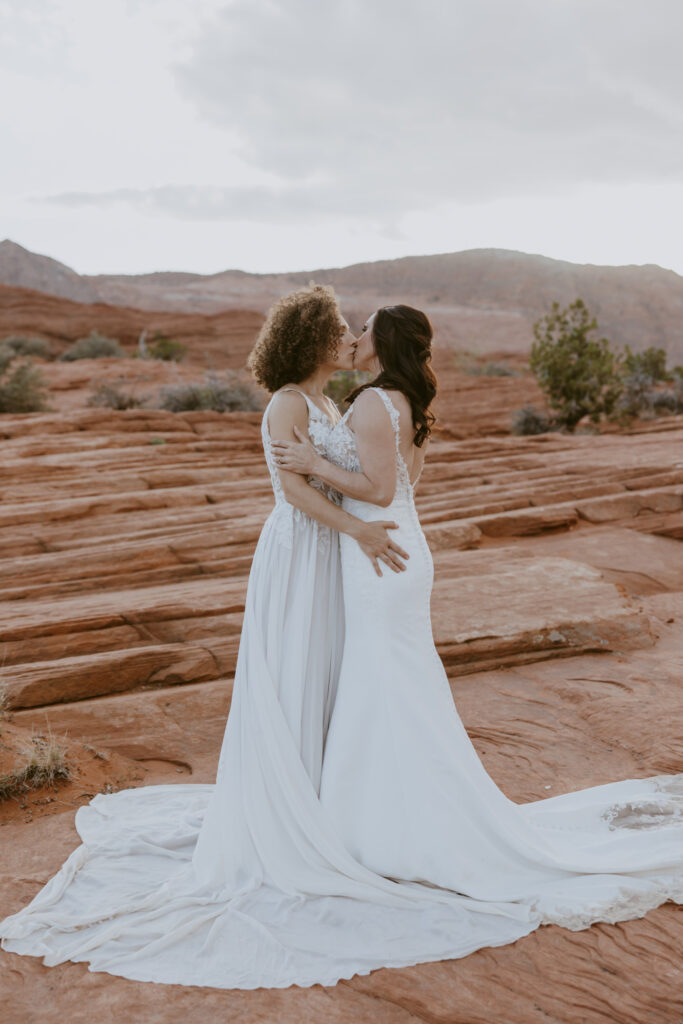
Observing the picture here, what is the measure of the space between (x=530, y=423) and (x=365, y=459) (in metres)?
15.5

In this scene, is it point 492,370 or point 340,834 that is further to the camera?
point 492,370

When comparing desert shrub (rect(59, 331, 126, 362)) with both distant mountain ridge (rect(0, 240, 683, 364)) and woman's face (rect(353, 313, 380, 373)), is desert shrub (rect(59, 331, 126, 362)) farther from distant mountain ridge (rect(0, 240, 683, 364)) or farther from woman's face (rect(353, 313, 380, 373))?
woman's face (rect(353, 313, 380, 373))

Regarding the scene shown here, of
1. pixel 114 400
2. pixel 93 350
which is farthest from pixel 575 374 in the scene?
pixel 93 350

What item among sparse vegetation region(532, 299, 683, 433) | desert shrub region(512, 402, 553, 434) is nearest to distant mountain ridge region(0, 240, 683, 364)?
sparse vegetation region(532, 299, 683, 433)

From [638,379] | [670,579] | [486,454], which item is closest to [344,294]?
[638,379]

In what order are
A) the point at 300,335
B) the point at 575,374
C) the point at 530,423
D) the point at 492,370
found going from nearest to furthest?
the point at 300,335 → the point at 530,423 → the point at 575,374 → the point at 492,370

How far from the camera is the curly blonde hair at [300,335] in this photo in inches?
131

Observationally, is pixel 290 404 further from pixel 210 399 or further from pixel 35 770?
pixel 210 399

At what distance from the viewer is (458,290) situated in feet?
204

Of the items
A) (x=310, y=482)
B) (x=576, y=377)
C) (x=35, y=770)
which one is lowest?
(x=35, y=770)

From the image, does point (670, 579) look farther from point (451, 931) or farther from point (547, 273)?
point (547, 273)

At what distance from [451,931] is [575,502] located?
7.22 meters

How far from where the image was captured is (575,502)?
31.4 ft

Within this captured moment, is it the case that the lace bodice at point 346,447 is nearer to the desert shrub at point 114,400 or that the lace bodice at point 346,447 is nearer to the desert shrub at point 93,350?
the desert shrub at point 114,400
